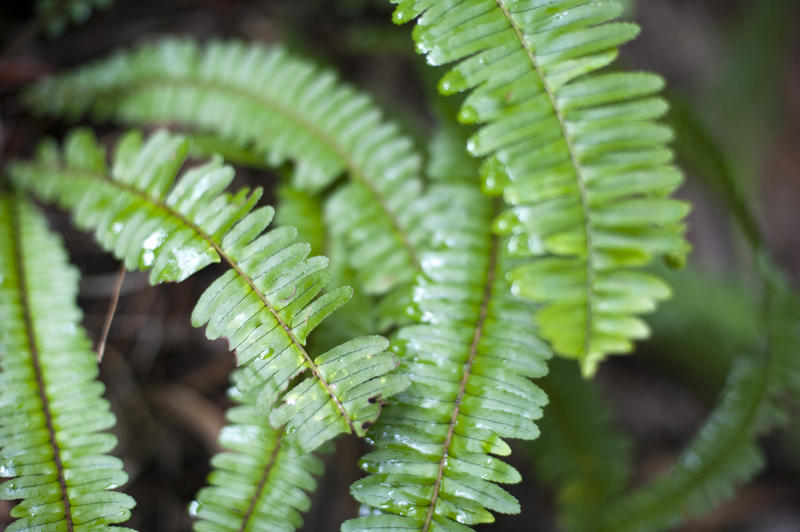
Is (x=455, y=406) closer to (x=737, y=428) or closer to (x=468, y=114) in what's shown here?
(x=468, y=114)

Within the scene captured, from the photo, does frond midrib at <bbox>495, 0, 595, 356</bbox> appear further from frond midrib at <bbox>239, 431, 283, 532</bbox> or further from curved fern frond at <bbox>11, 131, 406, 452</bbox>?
frond midrib at <bbox>239, 431, 283, 532</bbox>

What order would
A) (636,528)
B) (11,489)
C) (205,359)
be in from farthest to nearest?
1. (205,359)
2. (636,528)
3. (11,489)

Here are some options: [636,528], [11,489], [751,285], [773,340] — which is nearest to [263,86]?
[11,489]

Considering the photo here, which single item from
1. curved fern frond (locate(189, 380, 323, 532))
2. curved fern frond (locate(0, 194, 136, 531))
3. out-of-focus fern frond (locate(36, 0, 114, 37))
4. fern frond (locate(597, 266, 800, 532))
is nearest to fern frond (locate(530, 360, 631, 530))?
fern frond (locate(597, 266, 800, 532))

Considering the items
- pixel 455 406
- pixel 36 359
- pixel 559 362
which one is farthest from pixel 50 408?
pixel 559 362

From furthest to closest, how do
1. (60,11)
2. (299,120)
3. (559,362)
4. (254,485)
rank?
1. (60,11)
2. (559,362)
3. (299,120)
4. (254,485)

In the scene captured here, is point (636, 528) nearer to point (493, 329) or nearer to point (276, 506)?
point (493, 329)
